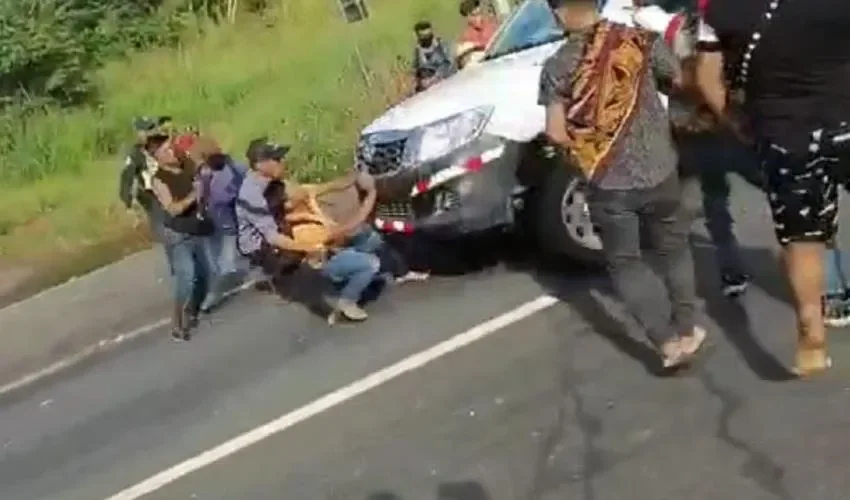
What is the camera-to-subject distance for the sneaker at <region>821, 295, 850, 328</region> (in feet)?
23.9

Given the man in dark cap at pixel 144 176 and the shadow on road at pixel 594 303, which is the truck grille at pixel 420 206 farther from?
the man in dark cap at pixel 144 176

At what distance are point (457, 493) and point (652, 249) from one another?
138 cm

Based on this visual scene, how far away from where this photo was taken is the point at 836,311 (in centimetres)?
729

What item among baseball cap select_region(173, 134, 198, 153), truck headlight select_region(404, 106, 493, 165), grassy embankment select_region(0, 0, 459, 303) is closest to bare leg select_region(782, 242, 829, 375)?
truck headlight select_region(404, 106, 493, 165)

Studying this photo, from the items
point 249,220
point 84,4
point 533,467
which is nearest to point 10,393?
point 249,220

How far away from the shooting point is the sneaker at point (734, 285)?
7.88m

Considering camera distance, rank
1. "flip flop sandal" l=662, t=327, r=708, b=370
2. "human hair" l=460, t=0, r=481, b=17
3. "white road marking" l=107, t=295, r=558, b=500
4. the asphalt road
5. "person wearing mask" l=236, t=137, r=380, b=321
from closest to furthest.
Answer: the asphalt road → "flip flop sandal" l=662, t=327, r=708, b=370 → "white road marking" l=107, t=295, r=558, b=500 → "person wearing mask" l=236, t=137, r=380, b=321 → "human hair" l=460, t=0, r=481, b=17

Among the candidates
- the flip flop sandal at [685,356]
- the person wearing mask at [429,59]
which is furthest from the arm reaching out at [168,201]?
the flip flop sandal at [685,356]

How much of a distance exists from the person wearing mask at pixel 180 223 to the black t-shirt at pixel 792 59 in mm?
3860

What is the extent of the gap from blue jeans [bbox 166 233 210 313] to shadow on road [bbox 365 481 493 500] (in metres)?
3.04

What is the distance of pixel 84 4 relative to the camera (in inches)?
642

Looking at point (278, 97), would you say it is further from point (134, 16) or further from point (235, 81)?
point (134, 16)

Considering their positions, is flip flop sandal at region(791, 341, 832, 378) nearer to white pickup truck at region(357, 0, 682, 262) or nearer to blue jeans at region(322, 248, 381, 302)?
white pickup truck at region(357, 0, 682, 262)

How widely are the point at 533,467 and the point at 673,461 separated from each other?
1.84 feet
